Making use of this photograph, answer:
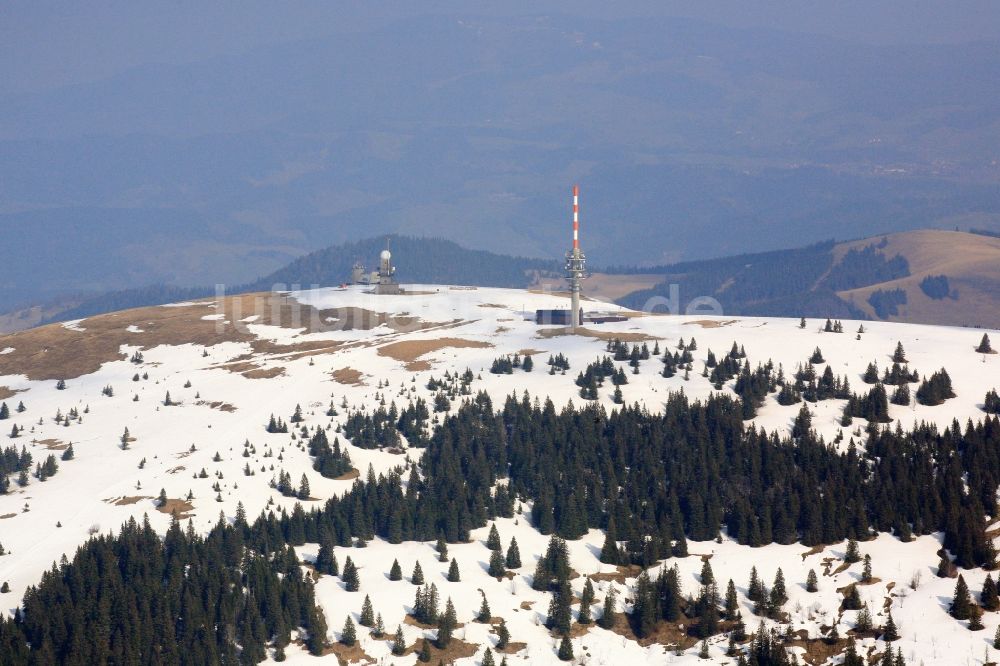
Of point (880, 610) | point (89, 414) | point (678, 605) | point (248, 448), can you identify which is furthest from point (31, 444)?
point (880, 610)

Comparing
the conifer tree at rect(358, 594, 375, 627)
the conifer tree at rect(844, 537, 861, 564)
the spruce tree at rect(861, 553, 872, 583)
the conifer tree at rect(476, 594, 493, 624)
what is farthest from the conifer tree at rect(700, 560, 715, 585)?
the conifer tree at rect(358, 594, 375, 627)

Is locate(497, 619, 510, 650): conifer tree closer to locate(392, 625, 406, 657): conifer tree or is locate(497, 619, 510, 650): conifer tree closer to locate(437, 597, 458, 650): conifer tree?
locate(437, 597, 458, 650): conifer tree

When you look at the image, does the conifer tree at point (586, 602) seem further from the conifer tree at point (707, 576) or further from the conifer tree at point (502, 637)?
the conifer tree at point (707, 576)

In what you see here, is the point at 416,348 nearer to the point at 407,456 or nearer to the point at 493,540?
the point at 407,456

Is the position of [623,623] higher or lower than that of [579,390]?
lower

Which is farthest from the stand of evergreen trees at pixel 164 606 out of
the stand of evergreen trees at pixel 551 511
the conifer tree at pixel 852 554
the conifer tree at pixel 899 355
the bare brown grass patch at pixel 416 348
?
the conifer tree at pixel 899 355

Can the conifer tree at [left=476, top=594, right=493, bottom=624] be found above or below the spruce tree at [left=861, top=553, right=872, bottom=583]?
below

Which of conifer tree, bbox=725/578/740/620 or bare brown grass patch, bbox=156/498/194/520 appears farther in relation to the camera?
bare brown grass patch, bbox=156/498/194/520

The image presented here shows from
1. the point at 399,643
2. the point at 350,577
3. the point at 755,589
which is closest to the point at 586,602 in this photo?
the point at 755,589

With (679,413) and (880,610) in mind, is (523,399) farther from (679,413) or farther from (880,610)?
(880,610)
